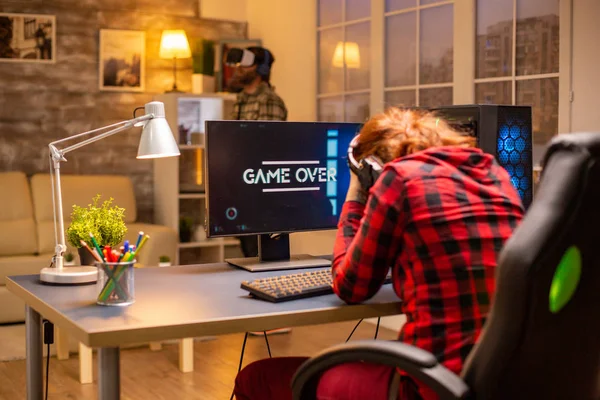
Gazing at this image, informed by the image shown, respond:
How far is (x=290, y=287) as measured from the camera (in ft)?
7.05

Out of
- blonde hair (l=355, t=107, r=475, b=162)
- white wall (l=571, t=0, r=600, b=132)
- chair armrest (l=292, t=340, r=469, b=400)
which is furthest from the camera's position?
white wall (l=571, t=0, r=600, b=132)

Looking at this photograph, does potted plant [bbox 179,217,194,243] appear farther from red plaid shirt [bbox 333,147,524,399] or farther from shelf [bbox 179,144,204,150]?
red plaid shirt [bbox 333,147,524,399]

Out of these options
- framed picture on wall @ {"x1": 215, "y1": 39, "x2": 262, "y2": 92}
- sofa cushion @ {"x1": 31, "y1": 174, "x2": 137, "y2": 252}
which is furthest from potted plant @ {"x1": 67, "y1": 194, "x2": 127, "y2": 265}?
framed picture on wall @ {"x1": 215, "y1": 39, "x2": 262, "y2": 92}

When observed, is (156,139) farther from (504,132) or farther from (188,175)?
(188,175)

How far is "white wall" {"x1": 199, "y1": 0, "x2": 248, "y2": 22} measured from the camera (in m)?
6.69

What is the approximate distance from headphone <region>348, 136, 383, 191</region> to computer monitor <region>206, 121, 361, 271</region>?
593 mm

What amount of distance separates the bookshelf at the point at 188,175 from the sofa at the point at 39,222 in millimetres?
338

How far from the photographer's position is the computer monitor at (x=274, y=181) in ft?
8.55

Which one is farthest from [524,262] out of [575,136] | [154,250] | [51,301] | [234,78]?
[234,78]

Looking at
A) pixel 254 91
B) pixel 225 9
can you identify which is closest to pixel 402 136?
pixel 254 91

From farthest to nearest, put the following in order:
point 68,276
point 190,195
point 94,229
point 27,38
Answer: point 190,195, point 27,38, point 94,229, point 68,276

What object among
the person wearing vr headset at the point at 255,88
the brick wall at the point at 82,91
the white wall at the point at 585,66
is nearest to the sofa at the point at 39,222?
the brick wall at the point at 82,91

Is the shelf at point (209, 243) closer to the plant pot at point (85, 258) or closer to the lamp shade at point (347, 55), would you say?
the lamp shade at point (347, 55)

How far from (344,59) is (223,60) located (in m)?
1.14
